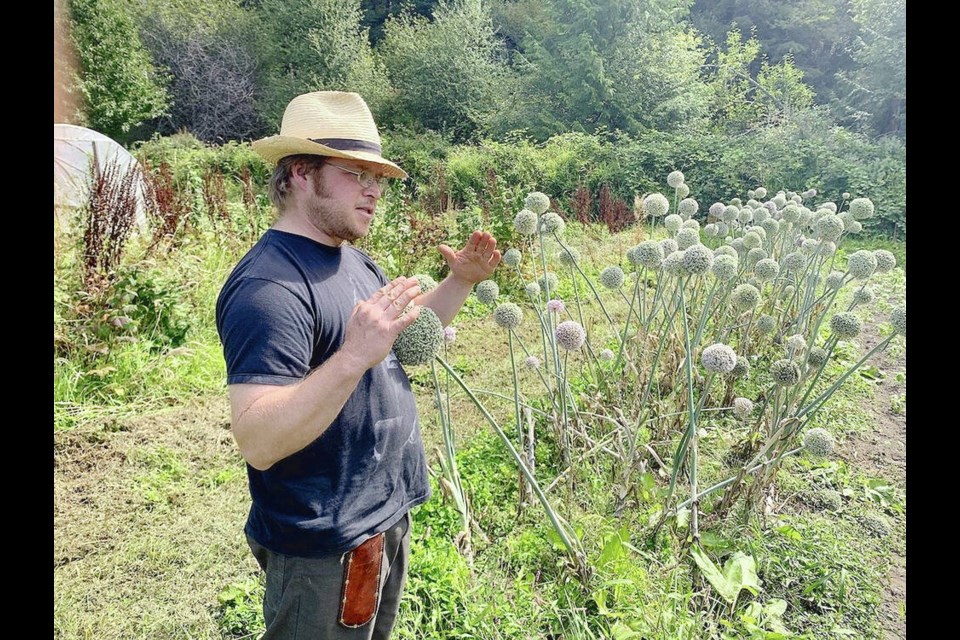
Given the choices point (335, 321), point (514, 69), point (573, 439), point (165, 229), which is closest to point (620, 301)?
point (573, 439)

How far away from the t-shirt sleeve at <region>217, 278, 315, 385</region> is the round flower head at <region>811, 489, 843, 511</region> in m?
2.71

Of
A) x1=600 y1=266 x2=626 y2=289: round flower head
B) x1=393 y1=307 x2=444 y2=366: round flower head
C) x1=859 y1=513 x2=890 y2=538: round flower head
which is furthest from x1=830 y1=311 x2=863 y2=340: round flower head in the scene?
x1=393 y1=307 x2=444 y2=366: round flower head

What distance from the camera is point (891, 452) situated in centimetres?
327

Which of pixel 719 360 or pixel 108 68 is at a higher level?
pixel 108 68

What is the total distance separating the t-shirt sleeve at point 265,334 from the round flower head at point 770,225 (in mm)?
3115

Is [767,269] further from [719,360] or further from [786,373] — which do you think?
[719,360]

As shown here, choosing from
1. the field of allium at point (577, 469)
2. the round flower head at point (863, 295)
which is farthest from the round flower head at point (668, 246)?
the round flower head at point (863, 295)

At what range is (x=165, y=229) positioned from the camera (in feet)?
16.2

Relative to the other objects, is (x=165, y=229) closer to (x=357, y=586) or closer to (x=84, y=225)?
(x=84, y=225)

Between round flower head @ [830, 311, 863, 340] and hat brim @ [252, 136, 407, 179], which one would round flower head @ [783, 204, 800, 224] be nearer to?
round flower head @ [830, 311, 863, 340]

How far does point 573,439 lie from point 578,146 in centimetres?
1318

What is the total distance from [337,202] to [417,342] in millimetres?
452

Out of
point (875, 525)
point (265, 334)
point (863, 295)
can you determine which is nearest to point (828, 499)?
point (875, 525)

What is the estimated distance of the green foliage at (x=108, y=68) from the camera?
16125 mm
